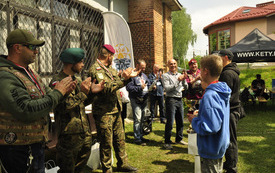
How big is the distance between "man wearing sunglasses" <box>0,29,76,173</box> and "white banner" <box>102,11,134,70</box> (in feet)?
12.9

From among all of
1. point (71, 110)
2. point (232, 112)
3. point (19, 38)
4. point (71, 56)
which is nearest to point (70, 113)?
point (71, 110)

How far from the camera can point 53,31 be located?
18.2 ft

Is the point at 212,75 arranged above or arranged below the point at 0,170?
above

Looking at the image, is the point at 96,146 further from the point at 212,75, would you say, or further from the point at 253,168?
the point at 253,168

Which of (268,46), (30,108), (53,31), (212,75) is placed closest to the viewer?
(30,108)

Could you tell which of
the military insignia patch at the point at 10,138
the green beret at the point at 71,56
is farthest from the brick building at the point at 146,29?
the military insignia patch at the point at 10,138

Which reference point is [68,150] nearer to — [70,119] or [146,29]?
[70,119]

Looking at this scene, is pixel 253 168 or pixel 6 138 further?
pixel 253 168

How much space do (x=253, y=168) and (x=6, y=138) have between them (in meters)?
4.18

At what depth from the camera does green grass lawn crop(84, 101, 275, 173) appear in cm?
411

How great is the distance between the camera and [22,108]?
5.49 ft

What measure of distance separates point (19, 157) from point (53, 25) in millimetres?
4529

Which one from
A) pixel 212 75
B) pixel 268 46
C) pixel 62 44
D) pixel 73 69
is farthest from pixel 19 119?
pixel 268 46

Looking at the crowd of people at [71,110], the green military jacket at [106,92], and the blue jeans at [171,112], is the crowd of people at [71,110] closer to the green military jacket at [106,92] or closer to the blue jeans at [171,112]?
the green military jacket at [106,92]
